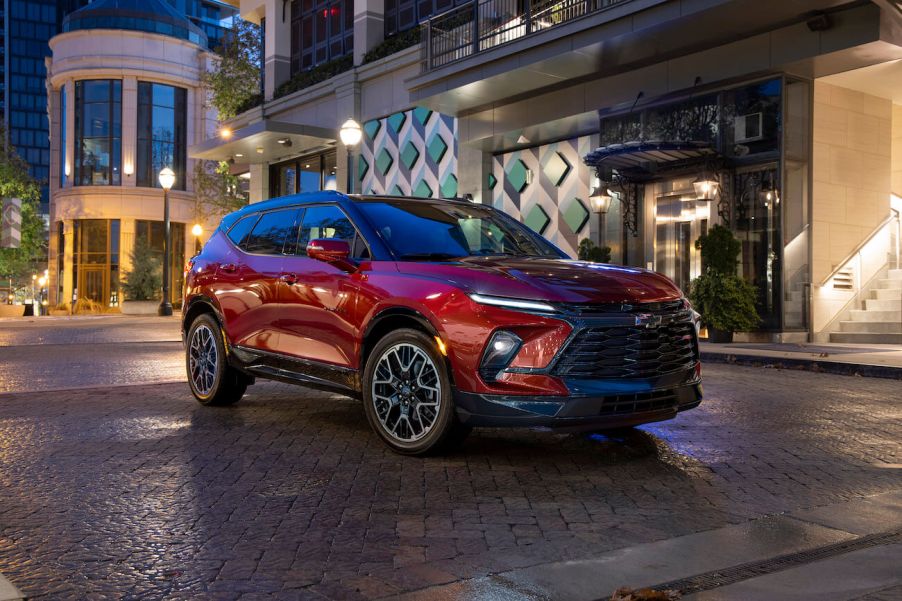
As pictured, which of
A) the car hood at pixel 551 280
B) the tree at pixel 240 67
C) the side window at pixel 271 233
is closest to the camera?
the car hood at pixel 551 280

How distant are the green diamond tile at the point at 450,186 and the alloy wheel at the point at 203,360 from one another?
19304 mm

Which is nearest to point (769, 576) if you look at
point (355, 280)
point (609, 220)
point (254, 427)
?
point (355, 280)

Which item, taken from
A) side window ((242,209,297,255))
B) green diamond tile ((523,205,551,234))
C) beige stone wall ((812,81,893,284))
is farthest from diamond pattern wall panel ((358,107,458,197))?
side window ((242,209,297,255))

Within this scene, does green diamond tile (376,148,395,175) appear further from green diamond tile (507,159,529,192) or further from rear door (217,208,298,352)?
Result: rear door (217,208,298,352)

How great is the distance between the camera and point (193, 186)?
207 feet

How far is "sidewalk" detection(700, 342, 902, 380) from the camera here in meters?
12.3

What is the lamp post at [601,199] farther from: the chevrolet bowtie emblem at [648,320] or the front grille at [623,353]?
the chevrolet bowtie emblem at [648,320]

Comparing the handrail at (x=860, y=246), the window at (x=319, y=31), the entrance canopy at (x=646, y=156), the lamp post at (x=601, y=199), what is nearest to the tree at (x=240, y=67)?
the window at (x=319, y=31)

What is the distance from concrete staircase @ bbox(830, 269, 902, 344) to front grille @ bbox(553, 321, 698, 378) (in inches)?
574

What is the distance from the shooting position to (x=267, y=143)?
109 ft

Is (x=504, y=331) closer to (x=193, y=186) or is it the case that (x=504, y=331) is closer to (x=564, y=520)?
(x=564, y=520)

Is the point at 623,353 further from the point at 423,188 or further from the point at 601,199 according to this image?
the point at 423,188

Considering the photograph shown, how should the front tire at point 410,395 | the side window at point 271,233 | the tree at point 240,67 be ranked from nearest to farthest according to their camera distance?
the front tire at point 410,395 → the side window at point 271,233 → the tree at point 240,67

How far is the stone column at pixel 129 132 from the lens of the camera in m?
59.4
